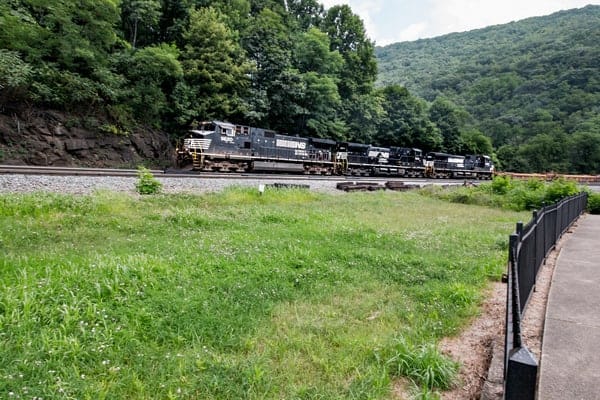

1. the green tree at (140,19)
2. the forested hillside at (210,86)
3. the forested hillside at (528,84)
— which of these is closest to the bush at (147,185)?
the forested hillside at (210,86)

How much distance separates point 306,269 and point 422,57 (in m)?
162

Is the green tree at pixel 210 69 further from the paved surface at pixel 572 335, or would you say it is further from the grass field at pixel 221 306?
the paved surface at pixel 572 335

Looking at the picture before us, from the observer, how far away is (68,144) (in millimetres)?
24219

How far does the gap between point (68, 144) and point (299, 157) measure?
54.9 ft

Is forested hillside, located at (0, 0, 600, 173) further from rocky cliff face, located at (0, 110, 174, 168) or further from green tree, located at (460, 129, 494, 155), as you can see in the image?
green tree, located at (460, 129, 494, 155)

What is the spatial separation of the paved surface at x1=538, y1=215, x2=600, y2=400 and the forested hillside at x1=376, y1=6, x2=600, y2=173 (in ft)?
194

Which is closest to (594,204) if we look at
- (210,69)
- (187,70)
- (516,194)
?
(516,194)

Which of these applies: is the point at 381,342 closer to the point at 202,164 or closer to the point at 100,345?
the point at 100,345

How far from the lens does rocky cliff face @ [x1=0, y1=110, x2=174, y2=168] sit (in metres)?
22.1

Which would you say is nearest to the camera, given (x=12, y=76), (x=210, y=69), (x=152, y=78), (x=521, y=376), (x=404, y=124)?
(x=521, y=376)

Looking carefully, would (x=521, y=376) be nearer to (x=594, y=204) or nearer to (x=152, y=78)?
(x=594, y=204)

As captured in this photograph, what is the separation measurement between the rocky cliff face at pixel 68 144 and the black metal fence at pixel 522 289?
26.1m

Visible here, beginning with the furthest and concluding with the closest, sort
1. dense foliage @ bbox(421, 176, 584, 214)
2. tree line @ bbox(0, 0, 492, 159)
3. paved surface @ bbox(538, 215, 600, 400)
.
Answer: tree line @ bbox(0, 0, 492, 159), dense foliage @ bbox(421, 176, 584, 214), paved surface @ bbox(538, 215, 600, 400)

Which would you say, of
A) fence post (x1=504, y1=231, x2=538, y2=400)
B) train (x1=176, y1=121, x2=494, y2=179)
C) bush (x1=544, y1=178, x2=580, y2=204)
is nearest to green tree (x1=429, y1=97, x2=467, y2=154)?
train (x1=176, y1=121, x2=494, y2=179)
